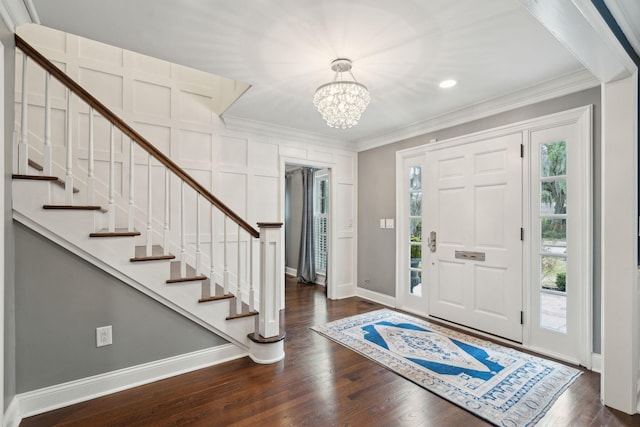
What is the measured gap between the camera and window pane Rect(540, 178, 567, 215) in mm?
2812

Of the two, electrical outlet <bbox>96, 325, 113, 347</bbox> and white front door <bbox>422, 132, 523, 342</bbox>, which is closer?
electrical outlet <bbox>96, 325, 113, 347</bbox>

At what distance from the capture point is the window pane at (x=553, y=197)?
9.23 feet

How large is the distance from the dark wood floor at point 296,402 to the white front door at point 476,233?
0.93 meters

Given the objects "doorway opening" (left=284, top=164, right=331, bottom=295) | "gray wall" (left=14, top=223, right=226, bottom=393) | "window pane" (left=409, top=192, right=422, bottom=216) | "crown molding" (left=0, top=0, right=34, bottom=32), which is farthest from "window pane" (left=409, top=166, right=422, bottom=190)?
"crown molding" (left=0, top=0, right=34, bottom=32)

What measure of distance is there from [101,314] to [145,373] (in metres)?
0.58

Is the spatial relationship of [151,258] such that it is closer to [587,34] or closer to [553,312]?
[587,34]

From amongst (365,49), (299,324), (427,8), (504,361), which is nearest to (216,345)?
(299,324)

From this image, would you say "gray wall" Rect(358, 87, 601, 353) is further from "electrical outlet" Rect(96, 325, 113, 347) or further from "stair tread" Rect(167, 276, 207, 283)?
"electrical outlet" Rect(96, 325, 113, 347)

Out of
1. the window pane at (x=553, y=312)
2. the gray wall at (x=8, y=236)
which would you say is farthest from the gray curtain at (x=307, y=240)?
the gray wall at (x=8, y=236)

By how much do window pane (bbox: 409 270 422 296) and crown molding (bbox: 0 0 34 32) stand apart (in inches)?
172

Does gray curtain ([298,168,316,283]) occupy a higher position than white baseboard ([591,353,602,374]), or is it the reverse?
gray curtain ([298,168,316,283])

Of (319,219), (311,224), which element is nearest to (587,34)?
(311,224)

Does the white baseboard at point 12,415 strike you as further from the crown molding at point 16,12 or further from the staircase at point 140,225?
the crown molding at point 16,12

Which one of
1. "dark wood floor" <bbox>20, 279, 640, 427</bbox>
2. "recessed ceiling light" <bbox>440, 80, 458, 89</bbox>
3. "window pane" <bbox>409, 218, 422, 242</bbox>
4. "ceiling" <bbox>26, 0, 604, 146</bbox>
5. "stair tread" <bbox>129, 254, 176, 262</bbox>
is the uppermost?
"ceiling" <bbox>26, 0, 604, 146</bbox>
